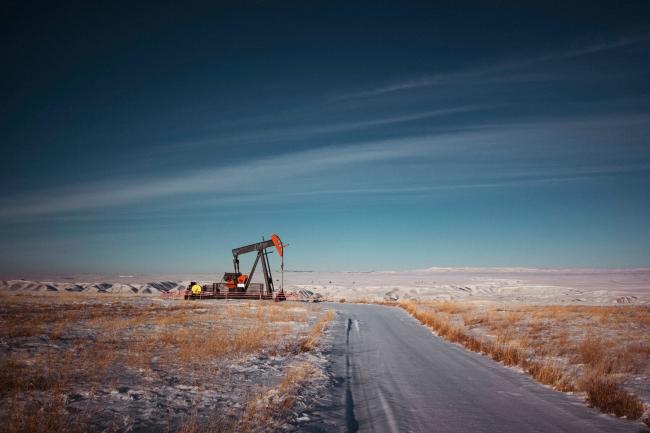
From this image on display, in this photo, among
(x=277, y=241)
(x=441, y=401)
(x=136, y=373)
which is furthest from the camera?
(x=277, y=241)

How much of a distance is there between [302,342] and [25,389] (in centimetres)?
879

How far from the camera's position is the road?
5938 mm

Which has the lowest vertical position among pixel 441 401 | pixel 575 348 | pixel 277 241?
pixel 575 348

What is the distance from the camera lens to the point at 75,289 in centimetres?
5994

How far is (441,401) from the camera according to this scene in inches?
280

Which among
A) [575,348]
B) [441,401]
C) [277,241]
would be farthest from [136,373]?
[277,241]

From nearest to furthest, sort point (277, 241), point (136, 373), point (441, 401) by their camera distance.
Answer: point (441, 401), point (136, 373), point (277, 241)

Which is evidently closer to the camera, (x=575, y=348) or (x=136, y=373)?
(x=136, y=373)

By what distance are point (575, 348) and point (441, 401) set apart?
27.7ft

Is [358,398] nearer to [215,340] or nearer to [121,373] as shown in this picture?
[121,373]

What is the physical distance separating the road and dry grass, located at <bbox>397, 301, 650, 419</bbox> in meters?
0.44

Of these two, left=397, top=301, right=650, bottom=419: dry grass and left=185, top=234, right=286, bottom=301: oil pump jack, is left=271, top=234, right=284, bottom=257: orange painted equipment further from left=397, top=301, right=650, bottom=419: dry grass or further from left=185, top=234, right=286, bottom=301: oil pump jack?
left=397, top=301, right=650, bottom=419: dry grass


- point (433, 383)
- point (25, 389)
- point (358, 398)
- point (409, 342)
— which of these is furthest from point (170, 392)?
point (409, 342)

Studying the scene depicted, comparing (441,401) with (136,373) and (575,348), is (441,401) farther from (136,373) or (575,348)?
(575,348)
